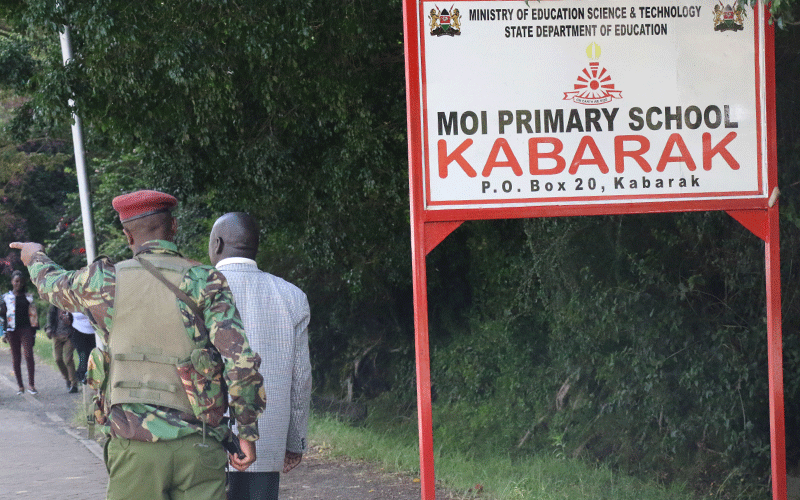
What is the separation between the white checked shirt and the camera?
3.71 meters

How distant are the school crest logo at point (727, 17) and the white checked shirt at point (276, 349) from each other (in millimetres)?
2828

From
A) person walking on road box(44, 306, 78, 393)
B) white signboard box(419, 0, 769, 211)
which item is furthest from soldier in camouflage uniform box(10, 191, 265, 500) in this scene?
person walking on road box(44, 306, 78, 393)

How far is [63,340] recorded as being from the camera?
1345 centimetres

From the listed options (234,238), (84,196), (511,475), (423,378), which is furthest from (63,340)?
(234,238)

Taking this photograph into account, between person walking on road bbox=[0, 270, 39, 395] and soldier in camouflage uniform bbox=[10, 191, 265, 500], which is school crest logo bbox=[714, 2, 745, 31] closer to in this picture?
soldier in camouflage uniform bbox=[10, 191, 265, 500]

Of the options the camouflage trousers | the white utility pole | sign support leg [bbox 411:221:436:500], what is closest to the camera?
the camouflage trousers

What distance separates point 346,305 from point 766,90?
379 inches

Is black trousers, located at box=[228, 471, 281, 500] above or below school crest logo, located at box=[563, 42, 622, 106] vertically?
below

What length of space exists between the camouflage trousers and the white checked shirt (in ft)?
1.51

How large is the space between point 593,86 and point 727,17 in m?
0.86

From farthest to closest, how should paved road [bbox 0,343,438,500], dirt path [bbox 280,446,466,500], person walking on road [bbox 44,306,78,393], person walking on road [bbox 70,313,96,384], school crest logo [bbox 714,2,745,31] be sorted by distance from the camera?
person walking on road [bbox 44,306,78,393], person walking on road [bbox 70,313,96,384], paved road [bbox 0,343,438,500], dirt path [bbox 280,446,466,500], school crest logo [bbox 714,2,745,31]

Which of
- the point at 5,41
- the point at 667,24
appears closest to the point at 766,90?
the point at 667,24

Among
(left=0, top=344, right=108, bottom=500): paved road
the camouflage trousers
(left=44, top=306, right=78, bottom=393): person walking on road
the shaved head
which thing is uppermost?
the shaved head

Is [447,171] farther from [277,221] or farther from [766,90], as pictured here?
[277,221]
